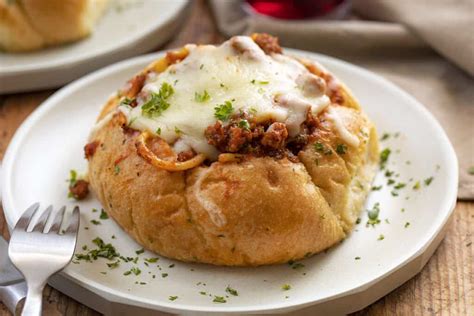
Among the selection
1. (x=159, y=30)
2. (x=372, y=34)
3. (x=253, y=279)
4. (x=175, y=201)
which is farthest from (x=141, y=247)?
(x=372, y=34)

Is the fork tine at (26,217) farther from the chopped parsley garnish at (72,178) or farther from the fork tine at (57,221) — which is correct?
the chopped parsley garnish at (72,178)

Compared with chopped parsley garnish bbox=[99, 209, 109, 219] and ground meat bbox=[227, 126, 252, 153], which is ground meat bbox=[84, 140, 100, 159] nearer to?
chopped parsley garnish bbox=[99, 209, 109, 219]

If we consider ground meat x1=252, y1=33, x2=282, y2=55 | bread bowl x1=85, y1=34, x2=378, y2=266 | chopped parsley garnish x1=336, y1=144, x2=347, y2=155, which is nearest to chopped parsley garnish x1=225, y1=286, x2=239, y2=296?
bread bowl x1=85, y1=34, x2=378, y2=266

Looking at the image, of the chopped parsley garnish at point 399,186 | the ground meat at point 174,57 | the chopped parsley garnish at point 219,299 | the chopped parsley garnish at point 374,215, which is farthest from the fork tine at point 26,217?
the chopped parsley garnish at point 399,186

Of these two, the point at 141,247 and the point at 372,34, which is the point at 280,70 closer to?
the point at 141,247

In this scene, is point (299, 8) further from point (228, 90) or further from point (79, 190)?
point (79, 190)

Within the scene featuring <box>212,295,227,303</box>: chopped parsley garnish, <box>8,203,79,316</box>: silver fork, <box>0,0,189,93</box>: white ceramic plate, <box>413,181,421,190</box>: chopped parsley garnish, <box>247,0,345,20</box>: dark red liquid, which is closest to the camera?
<box>8,203,79,316</box>: silver fork
